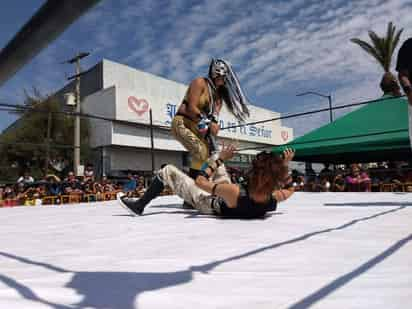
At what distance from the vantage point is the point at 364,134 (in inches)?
179

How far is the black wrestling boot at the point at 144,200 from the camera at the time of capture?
1963 millimetres

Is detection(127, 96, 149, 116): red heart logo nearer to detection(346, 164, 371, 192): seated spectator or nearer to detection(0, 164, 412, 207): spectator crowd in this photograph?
detection(0, 164, 412, 207): spectator crowd

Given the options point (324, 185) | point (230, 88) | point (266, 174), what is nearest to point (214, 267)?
point (266, 174)

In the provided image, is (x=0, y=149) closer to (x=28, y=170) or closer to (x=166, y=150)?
(x=28, y=170)

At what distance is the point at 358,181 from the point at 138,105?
8.51 m

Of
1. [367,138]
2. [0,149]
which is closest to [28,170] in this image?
[0,149]

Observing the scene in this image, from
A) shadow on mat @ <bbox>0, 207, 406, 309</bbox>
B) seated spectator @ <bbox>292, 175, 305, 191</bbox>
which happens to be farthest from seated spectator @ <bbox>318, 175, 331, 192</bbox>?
shadow on mat @ <bbox>0, 207, 406, 309</bbox>

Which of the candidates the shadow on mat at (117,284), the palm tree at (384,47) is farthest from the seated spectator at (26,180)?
the palm tree at (384,47)

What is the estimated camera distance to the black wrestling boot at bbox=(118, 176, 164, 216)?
77.3 inches

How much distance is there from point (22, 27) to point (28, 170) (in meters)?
13.3

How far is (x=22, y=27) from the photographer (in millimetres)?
331

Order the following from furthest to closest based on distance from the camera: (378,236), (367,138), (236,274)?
(367,138), (378,236), (236,274)

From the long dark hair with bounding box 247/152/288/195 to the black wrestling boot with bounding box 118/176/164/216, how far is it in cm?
59

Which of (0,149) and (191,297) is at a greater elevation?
(0,149)
